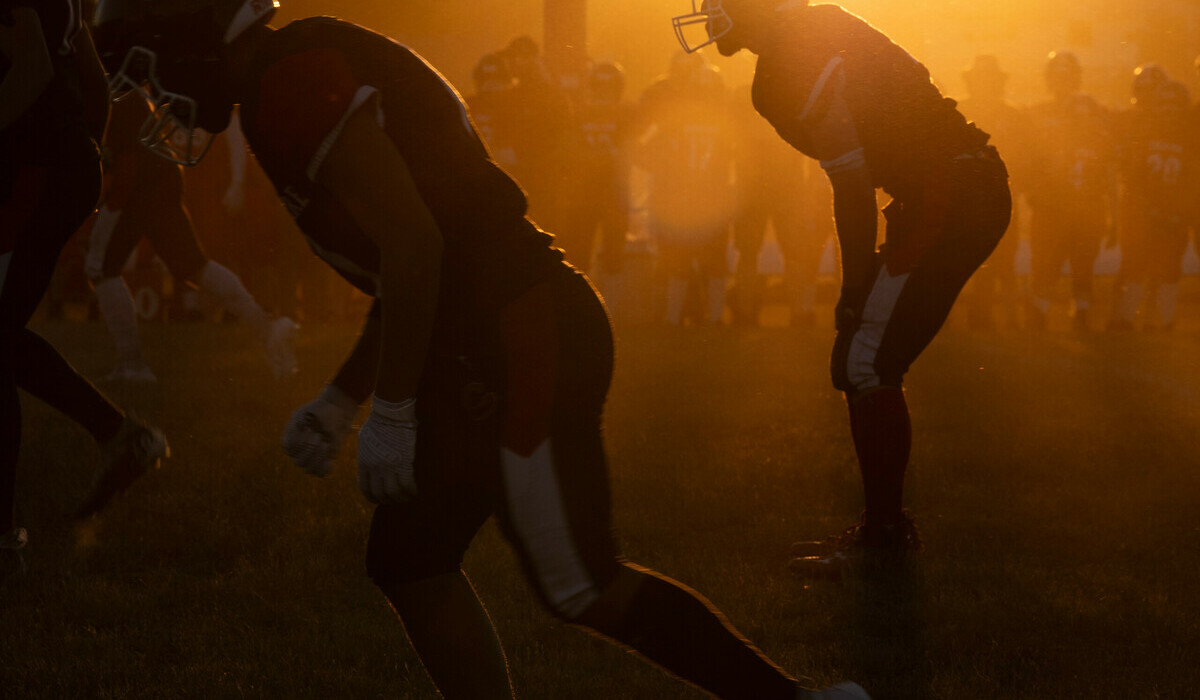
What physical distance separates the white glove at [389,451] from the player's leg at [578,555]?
0.17m

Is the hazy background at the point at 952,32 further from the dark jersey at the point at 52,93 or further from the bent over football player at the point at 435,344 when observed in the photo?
the bent over football player at the point at 435,344

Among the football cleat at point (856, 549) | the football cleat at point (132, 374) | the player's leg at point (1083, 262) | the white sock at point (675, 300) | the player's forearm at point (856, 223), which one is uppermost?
the player's forearm at point (856, 223)

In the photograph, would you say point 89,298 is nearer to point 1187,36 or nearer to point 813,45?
point 813,45

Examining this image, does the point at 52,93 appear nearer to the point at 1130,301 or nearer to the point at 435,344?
the point at 435,344

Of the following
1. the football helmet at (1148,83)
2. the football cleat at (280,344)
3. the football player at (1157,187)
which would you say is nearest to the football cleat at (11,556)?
the football cleat at (280,344)

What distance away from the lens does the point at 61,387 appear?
13.1ft

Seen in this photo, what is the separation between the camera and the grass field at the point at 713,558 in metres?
3.08

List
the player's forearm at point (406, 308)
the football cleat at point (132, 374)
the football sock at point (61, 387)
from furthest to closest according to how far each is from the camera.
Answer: the football cleat at point (132, 374), the football sock at point (61, 387), the player's forearm at point (406, 308)

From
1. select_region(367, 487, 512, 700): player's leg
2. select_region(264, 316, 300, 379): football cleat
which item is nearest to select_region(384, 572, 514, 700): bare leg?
select_region(367, 487, 512, 700): player's leg

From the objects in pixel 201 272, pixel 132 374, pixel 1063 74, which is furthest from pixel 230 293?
pixel 1063 74

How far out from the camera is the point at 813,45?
11.4ft

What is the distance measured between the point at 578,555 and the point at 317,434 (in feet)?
1.60

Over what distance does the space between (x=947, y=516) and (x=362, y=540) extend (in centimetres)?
222

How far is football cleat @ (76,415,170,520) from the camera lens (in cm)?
404
